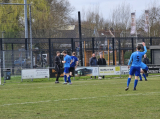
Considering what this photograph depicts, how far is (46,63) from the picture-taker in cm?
2786

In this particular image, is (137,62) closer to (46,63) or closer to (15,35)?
(46,63)

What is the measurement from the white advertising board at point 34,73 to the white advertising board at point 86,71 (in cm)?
242

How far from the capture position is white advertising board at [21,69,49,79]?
22188 mm

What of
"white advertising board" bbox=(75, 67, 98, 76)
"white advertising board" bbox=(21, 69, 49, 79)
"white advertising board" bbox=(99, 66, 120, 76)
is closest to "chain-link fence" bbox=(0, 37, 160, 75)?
"white advertising board" bbox=(21, 69, 49, 79)

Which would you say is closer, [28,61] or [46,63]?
[28,61]

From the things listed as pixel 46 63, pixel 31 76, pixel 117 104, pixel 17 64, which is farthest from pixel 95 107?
pixel 46 63

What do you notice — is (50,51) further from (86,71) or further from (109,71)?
(109,71)

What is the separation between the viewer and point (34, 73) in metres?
22.4

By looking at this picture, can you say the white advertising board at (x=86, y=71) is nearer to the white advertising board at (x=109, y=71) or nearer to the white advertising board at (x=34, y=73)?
the white advertising board at (x=109, y=71)

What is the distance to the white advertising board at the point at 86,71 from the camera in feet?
77.5

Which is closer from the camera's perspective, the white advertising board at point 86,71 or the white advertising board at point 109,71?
the white advertising board at point 86,71

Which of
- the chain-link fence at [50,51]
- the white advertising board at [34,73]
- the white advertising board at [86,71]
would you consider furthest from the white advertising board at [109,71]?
the white advertising board at [34,73]

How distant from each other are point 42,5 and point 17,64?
16938mm

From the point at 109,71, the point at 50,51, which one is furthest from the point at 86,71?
the point at 50,51
